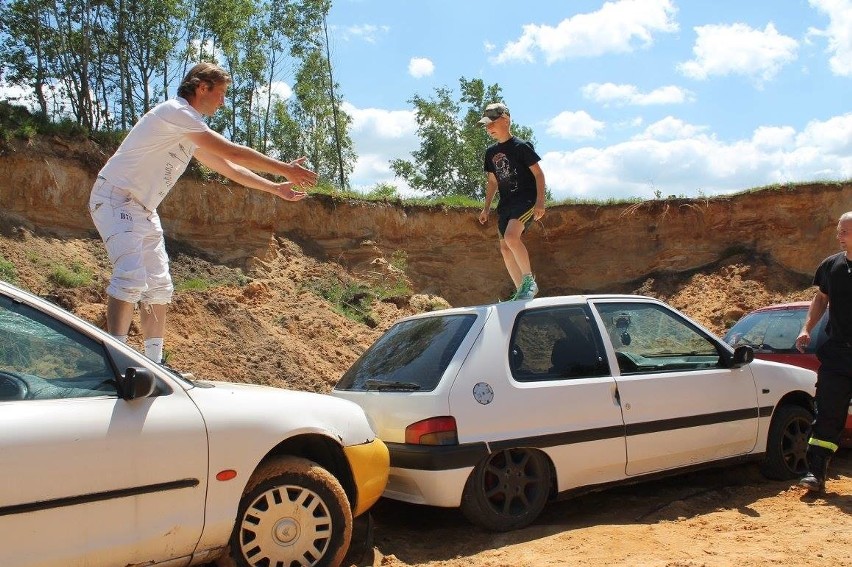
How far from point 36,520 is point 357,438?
169 cm

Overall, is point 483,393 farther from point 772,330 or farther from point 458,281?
point 458,281

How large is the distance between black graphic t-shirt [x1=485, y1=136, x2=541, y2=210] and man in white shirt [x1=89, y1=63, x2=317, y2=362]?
2694mm

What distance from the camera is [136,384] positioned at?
11.4 feet

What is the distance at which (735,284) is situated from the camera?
1766 centimetres

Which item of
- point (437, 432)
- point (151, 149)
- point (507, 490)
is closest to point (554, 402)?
point (507, 490)

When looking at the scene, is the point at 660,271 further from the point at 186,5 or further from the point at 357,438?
the point at 357,438

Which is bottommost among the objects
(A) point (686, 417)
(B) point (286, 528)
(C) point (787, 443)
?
(C) point (787, 443)

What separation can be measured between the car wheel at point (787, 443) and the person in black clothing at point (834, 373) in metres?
0.34

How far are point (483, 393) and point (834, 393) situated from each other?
9.63 feet

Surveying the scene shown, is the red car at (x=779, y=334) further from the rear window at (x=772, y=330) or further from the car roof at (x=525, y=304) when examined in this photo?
the car roof at (x=525, y=304)

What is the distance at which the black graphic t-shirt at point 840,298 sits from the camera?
5.87m

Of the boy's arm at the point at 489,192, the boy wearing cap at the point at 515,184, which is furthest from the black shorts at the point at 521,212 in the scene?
the boy's arm at the point at 489,192

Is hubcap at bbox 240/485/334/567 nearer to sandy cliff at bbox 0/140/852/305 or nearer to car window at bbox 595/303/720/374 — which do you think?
car window at bbox 595/303/720/374

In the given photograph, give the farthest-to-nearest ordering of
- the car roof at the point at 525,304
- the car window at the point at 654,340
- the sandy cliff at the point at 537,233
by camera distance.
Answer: the sandy cliff at the point at 537,233
the car window at the point at 654,340
the car roof at the point at 525,304
